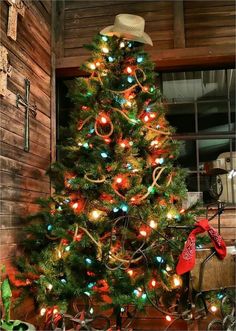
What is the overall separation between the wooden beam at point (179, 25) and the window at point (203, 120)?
0.37 meters

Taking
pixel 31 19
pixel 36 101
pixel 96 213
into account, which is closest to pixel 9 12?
pixel 31 19

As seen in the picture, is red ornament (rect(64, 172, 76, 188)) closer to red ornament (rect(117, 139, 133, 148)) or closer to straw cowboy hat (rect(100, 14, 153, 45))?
red ornament (rect(117, 139, 133, 148))

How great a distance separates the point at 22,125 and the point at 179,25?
177cm

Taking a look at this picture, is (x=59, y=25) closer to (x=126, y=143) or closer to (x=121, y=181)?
(x=126, y=143)

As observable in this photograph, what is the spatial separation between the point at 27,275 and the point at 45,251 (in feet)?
0.68

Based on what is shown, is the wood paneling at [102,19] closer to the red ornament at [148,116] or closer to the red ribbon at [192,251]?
the red ornament at [148,116]

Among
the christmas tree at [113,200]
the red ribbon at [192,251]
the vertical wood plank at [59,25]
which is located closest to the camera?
the red ribbon at [192,251]

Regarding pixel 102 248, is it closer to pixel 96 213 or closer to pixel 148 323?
pixel 96 213

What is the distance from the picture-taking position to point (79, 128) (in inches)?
103

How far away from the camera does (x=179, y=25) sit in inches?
132

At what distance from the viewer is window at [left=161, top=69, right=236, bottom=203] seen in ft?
11.3

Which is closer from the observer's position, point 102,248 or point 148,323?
point 102,248

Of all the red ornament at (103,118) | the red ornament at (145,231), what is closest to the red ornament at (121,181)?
the red ornament at (145,231)

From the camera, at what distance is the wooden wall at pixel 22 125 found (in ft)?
7.91
